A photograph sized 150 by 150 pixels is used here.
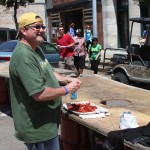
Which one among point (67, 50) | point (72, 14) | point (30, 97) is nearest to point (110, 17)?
point (72, 14)

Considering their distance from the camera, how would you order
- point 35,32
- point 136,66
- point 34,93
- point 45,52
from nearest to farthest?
point 34,93, point 35,32, point 136,66, point 45,52

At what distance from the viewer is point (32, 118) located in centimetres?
320

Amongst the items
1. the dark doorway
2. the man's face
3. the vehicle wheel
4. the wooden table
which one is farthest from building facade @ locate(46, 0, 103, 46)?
the man's face

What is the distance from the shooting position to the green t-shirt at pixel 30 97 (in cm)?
309

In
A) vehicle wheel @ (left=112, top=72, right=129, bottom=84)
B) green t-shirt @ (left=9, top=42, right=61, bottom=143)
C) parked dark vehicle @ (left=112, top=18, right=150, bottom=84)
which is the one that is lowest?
vehicle wheel @ (left=112, top=72, right=129, bottom=84)

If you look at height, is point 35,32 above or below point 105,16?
below

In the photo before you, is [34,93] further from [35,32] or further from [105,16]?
[105,16]

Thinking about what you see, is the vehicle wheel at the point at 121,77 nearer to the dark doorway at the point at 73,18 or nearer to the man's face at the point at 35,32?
the man's face at the point at 35,32

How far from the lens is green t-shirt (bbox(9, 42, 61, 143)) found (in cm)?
309

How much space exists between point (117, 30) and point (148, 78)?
1342cm

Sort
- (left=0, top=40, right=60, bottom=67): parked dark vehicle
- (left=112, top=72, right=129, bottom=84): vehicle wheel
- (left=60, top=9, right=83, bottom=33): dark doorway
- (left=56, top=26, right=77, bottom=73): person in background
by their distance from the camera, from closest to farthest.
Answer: (left=112, top=72, right=129, bottom=84): vehicle wheel
(left=56, top=26, right=77, bottom=73): person in background
(left=0, top=40, right=60, bottom=67): parked dark vehicle
(left=60, top=9, right=83, bottom=33): dark doorway

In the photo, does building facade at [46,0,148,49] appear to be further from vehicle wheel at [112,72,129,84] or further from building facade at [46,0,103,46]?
vehicle wheel at [112,72,129,84]

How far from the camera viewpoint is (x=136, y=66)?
9172mm

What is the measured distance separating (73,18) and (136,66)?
62.8 ft
